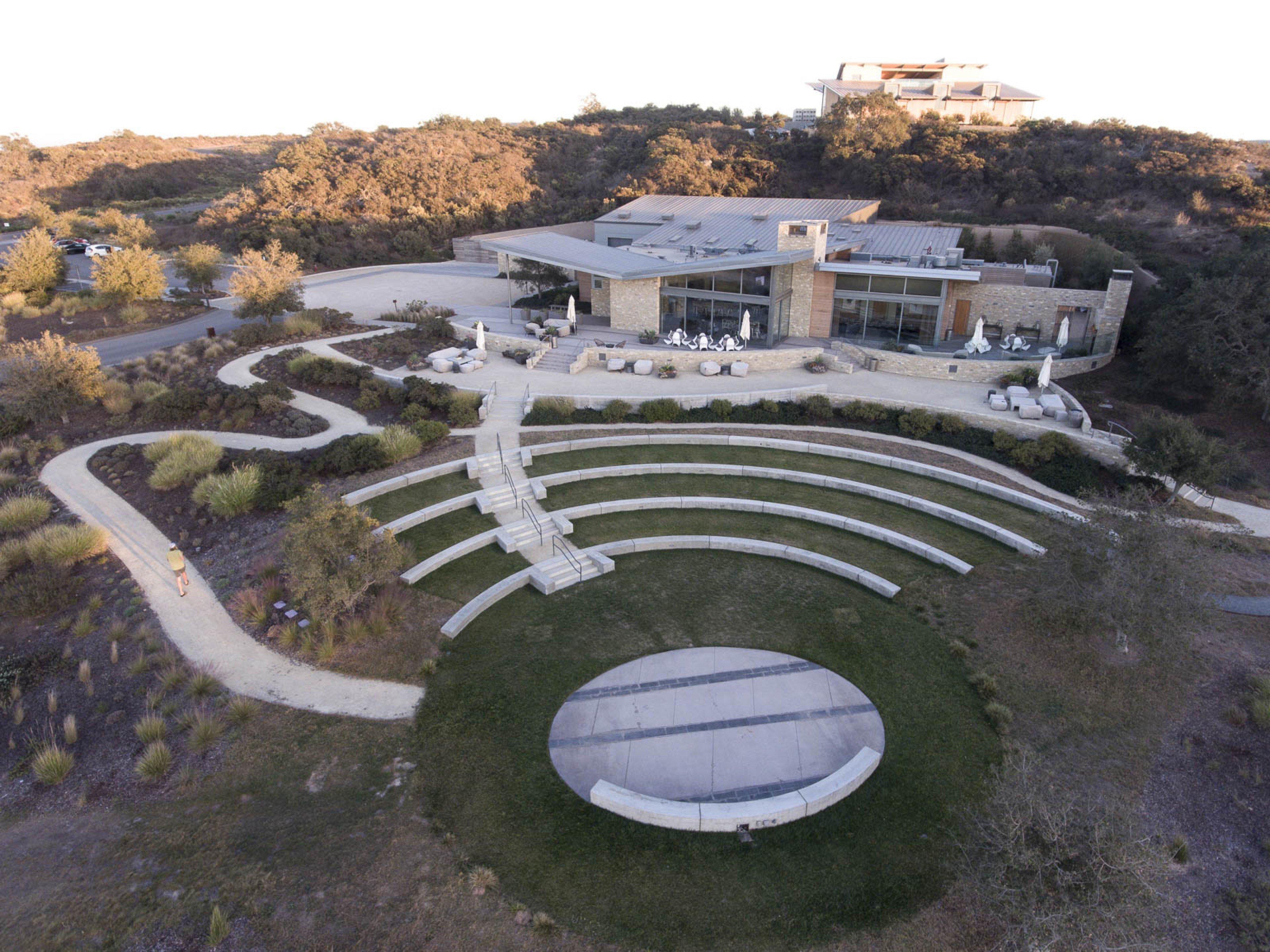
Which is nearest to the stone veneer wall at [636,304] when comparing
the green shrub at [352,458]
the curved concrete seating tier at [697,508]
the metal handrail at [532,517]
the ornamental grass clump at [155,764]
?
the curved concrete seating tier at [697,508]

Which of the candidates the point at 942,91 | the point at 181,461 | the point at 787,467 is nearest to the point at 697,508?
the point at 787,467

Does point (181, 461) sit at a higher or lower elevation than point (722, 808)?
higher

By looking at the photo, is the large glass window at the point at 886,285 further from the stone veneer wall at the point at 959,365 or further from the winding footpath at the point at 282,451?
the winding footpath at the point at 282,451

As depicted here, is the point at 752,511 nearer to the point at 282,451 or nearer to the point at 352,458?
the point at 352,458

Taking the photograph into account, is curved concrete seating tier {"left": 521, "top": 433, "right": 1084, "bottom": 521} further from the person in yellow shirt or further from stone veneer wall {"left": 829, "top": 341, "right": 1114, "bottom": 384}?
the person in yellow shirt

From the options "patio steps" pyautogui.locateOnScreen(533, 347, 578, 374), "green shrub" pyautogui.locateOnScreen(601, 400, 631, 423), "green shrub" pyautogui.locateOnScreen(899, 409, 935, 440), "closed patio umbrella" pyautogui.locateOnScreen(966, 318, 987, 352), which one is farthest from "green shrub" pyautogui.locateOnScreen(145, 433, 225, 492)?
"closed patio umbrella" pyautogui.locateOnScreen(966, 318, 987, 352)

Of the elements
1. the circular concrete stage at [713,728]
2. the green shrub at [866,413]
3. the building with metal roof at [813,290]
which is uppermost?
the building with metal roof at [813,290]
